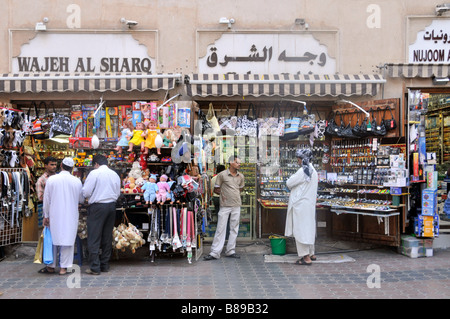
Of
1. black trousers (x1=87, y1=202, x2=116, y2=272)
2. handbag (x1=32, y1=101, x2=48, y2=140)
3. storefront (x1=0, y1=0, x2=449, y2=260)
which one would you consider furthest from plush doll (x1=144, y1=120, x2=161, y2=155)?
handbag (x1=32, y1=101, x2=48, y2=140)

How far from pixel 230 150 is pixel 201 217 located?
5.78 feet

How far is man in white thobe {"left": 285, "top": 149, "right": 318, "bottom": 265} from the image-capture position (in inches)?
275

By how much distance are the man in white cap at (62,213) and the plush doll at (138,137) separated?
109cm

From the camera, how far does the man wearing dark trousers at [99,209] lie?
6367mm

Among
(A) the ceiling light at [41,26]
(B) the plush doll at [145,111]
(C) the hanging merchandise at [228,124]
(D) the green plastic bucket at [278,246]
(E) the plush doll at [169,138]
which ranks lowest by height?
(D) the green plastic bucket at [278,246]

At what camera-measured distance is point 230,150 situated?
28.9ft

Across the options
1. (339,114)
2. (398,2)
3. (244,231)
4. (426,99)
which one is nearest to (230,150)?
(244,231)

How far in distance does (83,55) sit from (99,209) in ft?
11.0

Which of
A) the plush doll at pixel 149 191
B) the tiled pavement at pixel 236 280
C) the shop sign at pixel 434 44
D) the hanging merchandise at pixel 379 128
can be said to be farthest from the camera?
the shop sign at pixel 434 44

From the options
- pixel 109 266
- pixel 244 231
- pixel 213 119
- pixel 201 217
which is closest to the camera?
pixel 109 266

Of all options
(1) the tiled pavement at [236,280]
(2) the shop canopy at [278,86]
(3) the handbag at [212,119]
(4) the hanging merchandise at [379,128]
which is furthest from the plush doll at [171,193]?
(4) the hanging merchandise at [379,128]

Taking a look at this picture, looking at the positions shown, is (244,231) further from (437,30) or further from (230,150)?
(437,30)

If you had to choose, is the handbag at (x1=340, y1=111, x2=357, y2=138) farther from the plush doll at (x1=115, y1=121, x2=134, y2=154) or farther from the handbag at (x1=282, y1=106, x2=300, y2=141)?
the plush doll at (x1=115, y1=121, x2=134, y2=154)

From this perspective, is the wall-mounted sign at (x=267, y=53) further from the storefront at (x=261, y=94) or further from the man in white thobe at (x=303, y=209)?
the man in white thobe at (x=303, y=209)
